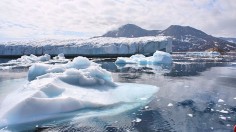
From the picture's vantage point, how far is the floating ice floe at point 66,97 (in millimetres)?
6648

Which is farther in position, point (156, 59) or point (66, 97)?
point (156, 59)

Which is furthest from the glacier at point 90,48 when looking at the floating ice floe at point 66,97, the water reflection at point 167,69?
the floating ice floe at point 66,97

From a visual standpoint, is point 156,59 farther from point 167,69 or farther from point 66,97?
point 66,97

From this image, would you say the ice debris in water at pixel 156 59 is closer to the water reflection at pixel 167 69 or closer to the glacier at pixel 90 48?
the water reflection at pixel 167 69

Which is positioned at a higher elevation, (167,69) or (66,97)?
(66,97)

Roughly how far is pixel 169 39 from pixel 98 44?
12645 millimetres

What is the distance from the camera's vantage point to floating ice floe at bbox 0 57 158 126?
21.8 ft

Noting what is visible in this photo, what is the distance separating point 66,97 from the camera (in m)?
7.49

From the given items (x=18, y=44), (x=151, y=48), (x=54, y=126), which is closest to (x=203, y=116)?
(x=54, y=126)

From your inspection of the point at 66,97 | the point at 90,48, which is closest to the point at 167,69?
the point at 66,97

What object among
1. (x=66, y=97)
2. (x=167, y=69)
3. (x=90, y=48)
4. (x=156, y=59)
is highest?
(x=90, y=48)

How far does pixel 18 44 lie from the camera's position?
45.5 metres

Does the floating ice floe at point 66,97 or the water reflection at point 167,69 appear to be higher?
the floating ice floe at point 66,97

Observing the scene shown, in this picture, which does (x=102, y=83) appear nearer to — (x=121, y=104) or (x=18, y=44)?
(x=121, y=104)
